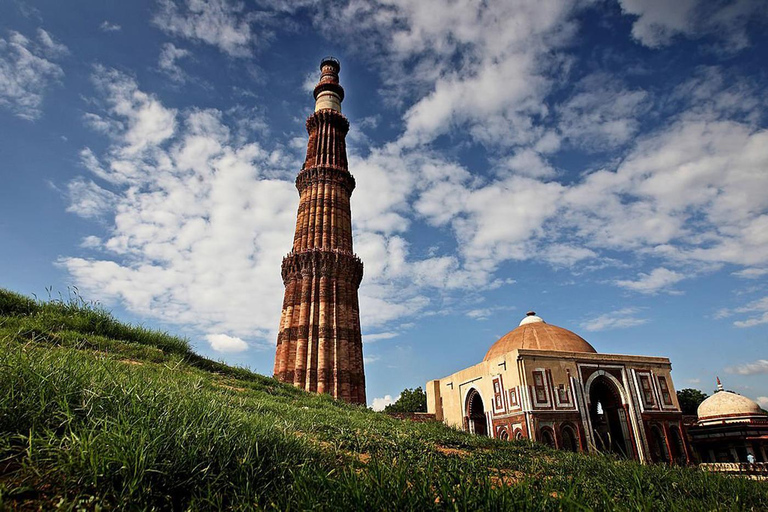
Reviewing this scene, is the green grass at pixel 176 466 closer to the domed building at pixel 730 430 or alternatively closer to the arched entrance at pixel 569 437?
the arched entrance at pixel 569 437

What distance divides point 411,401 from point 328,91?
25.0m

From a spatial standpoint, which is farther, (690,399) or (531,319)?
(690,399)

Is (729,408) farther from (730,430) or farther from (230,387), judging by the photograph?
(230,387)

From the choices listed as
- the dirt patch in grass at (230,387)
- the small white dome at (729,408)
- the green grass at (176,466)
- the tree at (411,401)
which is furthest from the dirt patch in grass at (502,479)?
the tree at (411,401)

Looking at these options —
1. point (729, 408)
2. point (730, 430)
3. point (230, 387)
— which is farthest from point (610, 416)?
point (230, 387)

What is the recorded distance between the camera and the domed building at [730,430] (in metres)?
22.1

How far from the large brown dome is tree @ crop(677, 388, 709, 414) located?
20.6m

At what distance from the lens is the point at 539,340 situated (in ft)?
72.1

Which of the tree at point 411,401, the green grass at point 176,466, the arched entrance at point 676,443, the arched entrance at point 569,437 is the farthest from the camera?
the tree at point 411,401

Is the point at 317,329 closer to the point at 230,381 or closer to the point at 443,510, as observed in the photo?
the point at 230,381

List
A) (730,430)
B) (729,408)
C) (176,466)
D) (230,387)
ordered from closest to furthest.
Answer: (176,466) → (230,387) → (730,430) → (729,408)

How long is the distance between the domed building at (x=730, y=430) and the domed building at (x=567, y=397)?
4.16 meters

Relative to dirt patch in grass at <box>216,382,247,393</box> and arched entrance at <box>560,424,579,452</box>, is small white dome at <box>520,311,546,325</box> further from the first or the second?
dirt patch in grass at <box>216,382,247,393</box>

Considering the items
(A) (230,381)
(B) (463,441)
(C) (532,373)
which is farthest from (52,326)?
(C) (532,373)
